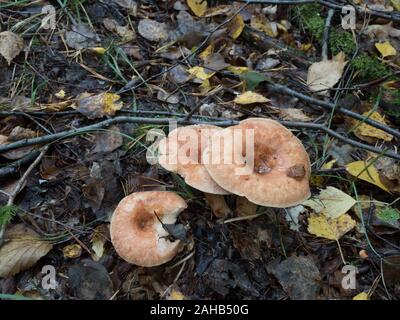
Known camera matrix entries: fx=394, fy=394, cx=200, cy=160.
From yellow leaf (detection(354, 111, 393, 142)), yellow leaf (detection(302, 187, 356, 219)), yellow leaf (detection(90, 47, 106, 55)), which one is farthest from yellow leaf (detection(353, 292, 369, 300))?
yellow leaf (detection(90, 47, 106, 55))

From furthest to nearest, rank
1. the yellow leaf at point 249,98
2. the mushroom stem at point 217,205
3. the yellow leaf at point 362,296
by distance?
the yellow leaf at point 249,98, the mushroom stem at point 217,205, the yellow leaf at point 362,296

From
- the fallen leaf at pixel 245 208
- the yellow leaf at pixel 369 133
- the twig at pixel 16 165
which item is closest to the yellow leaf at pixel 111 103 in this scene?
the twig at pixel 16 165

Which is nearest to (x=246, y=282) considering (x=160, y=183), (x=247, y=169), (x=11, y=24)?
(x=247, y=169)

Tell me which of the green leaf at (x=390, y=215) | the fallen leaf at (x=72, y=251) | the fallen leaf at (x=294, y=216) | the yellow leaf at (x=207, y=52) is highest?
the yellow leaf at (x=207, y=52)

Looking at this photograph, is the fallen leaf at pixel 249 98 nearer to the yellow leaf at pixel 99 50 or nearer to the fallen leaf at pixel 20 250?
the yellow leaf at pixel 99 50

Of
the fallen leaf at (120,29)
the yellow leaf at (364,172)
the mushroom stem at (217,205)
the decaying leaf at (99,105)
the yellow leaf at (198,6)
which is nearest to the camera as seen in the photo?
the mushroom stem at (217,205)

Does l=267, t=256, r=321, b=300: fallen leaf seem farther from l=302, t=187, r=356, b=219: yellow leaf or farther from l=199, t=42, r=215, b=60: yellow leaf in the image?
l=199, t=42, r=215, b=60: yellow leaf

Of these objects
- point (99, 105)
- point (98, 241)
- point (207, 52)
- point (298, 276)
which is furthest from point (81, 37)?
point (298, 276)

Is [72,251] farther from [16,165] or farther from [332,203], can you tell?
[332,203]

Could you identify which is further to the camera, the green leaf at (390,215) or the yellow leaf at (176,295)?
the green leaf at (390,215)
